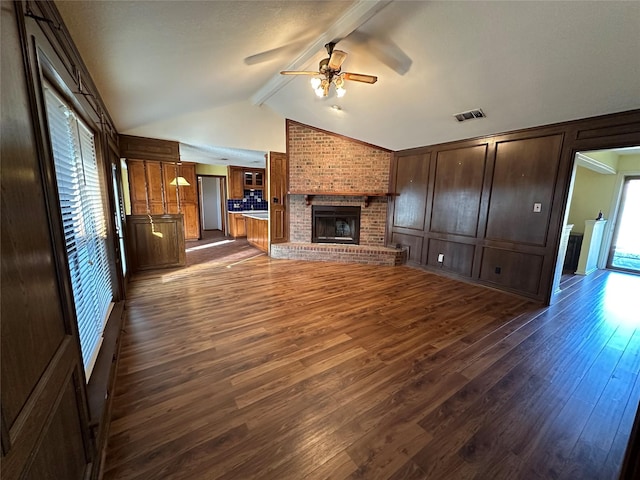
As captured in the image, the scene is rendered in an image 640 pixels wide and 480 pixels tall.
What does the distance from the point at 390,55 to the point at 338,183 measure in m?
2.77

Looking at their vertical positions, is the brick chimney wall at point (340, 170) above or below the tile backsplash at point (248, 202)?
above

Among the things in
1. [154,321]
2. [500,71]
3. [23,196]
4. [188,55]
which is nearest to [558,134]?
[500,71]

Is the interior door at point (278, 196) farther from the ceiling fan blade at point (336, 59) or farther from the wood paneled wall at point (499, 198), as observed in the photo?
the ceiling fan blade at point (336, 59)

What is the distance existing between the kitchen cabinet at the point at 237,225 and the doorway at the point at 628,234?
8.51m

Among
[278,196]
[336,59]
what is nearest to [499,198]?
[336,59]

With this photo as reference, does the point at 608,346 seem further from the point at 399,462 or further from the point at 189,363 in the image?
the point at 189,363

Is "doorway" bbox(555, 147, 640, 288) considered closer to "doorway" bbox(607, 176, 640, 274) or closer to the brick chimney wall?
"doorway" bbox(607, 176, 640, 274)

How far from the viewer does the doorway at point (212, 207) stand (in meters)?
8.56

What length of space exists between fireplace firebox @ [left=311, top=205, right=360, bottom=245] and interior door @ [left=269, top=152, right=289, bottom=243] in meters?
0.64

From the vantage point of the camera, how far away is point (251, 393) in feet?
5.90

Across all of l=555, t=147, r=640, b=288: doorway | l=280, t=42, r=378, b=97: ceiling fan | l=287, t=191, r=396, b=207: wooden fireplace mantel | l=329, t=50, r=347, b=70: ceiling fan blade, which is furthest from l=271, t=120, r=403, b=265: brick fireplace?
l=555, t=147, r=640, b=288: doorway

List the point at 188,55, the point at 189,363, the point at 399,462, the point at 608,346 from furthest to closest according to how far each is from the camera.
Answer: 1. the point at 608,346
2. the point at 188,55
3. the point at 189,363
4. the point at 399,462

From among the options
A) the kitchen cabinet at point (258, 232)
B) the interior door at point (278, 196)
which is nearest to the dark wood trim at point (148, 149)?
the interior door at point (278, 196)

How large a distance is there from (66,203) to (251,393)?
1.65 meters
